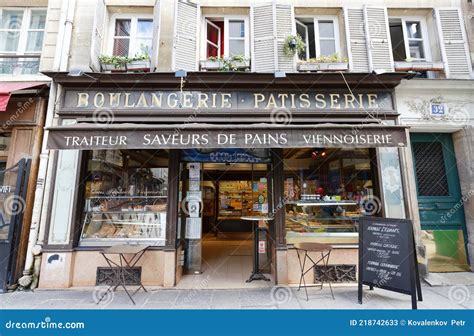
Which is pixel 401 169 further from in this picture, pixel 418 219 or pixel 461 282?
pixel 461 282

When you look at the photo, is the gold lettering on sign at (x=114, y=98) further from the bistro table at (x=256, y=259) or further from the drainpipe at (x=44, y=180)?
the bistro table at (x=256, y=259)

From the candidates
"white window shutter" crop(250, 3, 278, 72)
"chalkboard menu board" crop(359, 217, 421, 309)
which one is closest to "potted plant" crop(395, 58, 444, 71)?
"white window shutter" crop(250, 3, 278, 72)

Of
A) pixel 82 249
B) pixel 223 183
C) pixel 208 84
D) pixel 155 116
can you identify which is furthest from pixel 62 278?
pixel 223 183

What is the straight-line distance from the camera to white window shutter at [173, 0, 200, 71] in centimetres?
563

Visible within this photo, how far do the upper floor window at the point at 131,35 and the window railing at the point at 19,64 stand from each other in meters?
1.84

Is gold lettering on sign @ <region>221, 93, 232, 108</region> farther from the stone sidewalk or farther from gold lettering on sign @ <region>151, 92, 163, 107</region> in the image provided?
the stone sidewalk

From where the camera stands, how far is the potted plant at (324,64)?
567 centimetres

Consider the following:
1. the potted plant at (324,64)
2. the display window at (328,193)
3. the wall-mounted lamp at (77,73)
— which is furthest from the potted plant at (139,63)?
the display window at (328,193)

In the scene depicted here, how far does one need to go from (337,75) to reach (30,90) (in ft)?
21.8

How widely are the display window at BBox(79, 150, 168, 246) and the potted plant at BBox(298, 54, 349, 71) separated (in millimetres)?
3851

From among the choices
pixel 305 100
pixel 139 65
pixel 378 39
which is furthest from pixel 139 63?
pixel 378 39

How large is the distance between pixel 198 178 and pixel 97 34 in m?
4.09

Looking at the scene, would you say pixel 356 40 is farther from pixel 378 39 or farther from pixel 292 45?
pixel 292 45

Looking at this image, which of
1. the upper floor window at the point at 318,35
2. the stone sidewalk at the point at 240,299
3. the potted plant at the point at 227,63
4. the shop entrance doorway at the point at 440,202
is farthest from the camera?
the upper floor window at the point at 318,35
